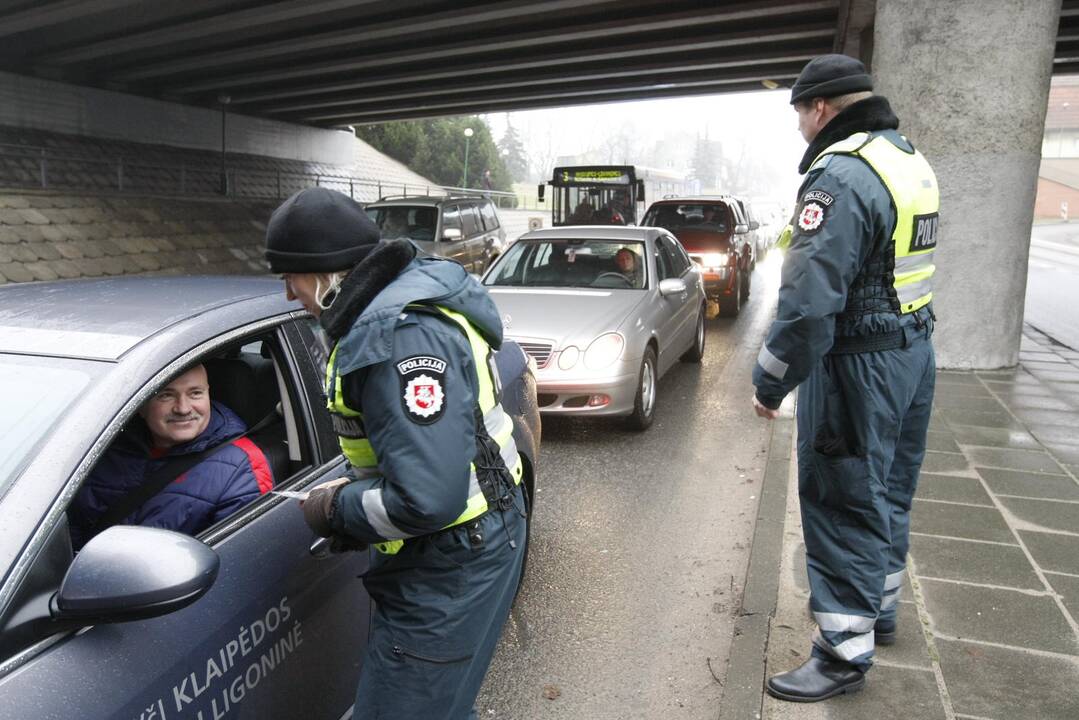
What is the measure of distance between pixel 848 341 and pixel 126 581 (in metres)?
2.30

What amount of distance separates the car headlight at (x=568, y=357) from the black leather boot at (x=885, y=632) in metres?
3.64

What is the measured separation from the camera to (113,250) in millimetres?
17750

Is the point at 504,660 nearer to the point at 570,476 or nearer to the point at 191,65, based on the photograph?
the point at 570,476

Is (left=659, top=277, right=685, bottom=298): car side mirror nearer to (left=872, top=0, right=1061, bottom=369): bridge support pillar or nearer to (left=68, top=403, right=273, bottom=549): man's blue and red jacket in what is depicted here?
(left=872, top=0, right=1061, bottom=369): bridge support pillar

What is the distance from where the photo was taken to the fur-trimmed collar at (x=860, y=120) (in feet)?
10.0

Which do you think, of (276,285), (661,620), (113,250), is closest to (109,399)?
(276,285)

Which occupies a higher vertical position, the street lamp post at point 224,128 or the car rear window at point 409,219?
the street lamp post at point 224,128

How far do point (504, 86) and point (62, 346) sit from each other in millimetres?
27020

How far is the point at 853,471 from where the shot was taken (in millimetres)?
2984

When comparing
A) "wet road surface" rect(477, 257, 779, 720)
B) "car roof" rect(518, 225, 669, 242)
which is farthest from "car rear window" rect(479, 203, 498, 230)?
"wet road surface" rect(477, 257, 779, 720)

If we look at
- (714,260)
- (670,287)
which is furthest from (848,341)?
(714,260)

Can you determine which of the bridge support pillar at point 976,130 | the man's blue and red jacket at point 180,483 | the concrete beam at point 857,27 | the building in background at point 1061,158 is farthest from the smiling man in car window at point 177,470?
the building in background at point 1061,158

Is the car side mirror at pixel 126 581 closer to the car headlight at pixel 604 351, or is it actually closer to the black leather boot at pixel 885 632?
the black leather boot at pixel 885 632

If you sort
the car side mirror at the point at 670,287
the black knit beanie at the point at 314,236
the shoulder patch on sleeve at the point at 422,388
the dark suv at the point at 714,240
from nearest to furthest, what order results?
the shoulder patch on sleeve at the point at 422,388
the black knit beanie at the point at 314,236
the car side mirror at the point at 670,287
the dark suv at the point at 714,240
